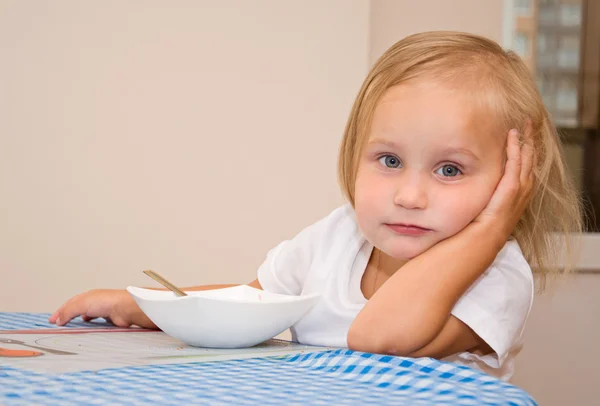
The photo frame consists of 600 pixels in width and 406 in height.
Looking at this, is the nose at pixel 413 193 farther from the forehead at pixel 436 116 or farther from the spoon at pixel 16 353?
the spoon at pixel 16 353

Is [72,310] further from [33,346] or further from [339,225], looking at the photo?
[339,225]

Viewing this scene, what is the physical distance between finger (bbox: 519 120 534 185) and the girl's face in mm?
34

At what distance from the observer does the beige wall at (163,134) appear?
2039 mm

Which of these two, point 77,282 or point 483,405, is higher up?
point 483,405

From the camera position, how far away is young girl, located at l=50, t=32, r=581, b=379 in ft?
3.13

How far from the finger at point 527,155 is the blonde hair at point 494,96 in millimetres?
12

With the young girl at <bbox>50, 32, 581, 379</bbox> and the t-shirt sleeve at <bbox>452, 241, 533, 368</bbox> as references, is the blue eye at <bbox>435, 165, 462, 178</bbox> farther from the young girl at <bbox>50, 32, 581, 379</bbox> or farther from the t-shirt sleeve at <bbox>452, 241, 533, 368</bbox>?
the t-shirt sleeve at <bbox>452, 241, 533, 368</bbox>

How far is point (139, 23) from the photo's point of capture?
207 centimetres

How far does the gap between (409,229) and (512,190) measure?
6.0 inches

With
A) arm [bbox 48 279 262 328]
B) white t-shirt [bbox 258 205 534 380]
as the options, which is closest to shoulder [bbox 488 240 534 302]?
white t-shirt [bbox 258 205 534 380]

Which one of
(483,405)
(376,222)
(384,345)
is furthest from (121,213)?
(483,405)

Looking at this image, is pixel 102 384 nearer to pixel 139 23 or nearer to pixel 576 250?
pixel 139 23

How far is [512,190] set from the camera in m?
1.04

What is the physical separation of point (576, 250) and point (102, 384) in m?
1.91
